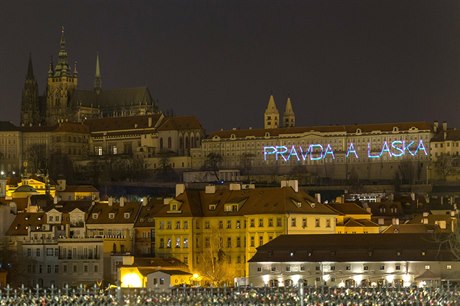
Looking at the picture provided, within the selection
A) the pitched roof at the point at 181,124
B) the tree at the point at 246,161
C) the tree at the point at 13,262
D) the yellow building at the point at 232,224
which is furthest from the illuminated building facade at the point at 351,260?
the pitched roof at the point at 181,124

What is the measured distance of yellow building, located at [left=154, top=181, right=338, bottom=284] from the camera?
175ft

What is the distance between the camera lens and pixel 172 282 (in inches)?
1911

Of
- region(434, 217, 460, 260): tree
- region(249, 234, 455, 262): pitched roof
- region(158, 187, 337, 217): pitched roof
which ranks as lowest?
region(249, 234, 455, 262): pitched roof

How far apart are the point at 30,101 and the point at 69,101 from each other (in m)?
4.57

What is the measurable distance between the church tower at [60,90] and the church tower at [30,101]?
1.31 meters

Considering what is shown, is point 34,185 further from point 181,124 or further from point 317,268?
point 181,124

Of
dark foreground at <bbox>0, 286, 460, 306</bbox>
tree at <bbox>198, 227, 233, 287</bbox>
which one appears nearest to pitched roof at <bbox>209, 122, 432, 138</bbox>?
tree at <bbox>198, 227, 233, 287</bbox>

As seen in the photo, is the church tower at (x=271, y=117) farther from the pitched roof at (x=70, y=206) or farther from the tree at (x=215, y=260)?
the tree at (x=215, y=260)

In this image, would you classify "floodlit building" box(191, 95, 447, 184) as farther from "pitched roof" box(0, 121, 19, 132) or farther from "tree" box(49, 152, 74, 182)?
"pitched roof" box(0, 121, 19, 132)

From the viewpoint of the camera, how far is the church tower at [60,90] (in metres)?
170

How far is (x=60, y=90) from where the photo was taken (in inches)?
6732

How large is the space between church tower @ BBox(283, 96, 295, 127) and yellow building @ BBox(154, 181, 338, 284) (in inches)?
4055

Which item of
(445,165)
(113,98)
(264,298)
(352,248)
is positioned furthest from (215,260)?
(113,98)

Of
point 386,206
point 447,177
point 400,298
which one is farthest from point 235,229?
point 447,177
